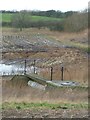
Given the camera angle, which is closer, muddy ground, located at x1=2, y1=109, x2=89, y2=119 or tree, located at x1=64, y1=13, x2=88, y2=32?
muddy ground, located at x1=2, y1=109, x2=89, y2=119

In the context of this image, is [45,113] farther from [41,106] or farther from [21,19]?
[21,19]

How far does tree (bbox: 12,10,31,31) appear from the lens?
26188 mm

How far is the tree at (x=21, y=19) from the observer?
26.2 m

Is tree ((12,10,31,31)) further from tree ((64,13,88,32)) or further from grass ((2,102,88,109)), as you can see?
grass ((2,102,88,109))

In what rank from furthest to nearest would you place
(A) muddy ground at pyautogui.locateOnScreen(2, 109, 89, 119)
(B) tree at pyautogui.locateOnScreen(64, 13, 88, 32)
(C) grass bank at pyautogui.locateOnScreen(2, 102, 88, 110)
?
(B) tree at pyautogui.locateOnScreen(64, 13, 88, 32)
(C) grass bank at pyautogui.locateOnScreen(2, 102, 88, 110)
(A) muddy ground at pyautogui.locateOnScreen(2, 109, 89, 119)

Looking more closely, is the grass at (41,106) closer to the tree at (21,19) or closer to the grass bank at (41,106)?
the grass bank at (41,106)

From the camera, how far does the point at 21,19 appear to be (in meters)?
27.1

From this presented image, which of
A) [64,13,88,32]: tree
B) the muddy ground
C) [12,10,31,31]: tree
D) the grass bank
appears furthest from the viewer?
[12,10,31,31]: tree

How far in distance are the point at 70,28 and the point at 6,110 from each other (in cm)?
1709

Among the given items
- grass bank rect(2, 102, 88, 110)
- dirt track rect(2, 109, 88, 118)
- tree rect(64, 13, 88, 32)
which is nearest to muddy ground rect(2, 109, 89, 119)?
dirt track rect(2, 109, 88, 118)

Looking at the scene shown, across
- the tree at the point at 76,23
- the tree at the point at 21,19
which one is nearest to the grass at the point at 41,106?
the tree at the point at 76,23

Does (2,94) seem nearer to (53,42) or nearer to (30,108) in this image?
(30,108)

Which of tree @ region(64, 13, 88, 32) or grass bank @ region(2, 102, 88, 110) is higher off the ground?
tree @ region(64, 13, 88, 32)

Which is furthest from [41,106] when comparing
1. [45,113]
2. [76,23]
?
[76,23]
